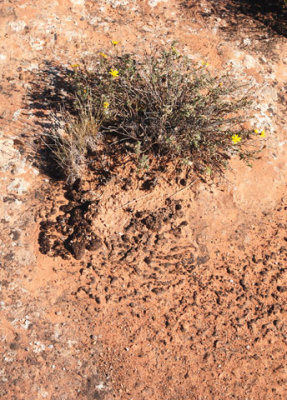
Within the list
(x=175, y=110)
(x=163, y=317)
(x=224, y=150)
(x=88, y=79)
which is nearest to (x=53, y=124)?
(x=88, y=79)

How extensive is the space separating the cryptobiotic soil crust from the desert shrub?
24cm

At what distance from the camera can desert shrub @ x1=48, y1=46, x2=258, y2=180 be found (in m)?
3.45

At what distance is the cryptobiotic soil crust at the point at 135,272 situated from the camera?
2799 mm

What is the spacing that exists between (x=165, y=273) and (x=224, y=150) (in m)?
1.46

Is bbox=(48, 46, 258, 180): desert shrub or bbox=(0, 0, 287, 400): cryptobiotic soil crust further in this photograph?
bbox=(48, 46, 258, 180): desert shrub

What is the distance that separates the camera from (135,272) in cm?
318

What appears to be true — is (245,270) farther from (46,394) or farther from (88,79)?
(88,79)

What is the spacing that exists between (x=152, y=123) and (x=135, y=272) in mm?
1419

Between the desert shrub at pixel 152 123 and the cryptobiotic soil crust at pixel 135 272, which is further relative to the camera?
the desert shrub at pixel 152 123

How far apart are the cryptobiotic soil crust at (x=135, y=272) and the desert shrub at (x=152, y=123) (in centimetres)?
24

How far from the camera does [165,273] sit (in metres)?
3.20

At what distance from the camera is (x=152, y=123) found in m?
3.47

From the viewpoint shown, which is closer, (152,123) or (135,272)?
(135,272)

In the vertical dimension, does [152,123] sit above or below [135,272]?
above
